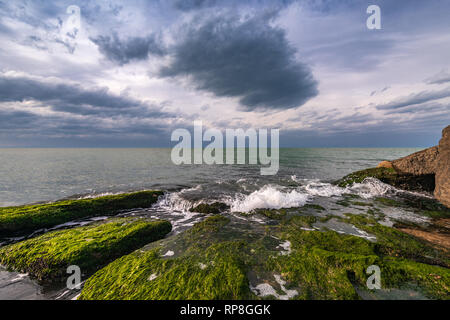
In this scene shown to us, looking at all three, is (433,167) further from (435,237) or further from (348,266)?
(348,266)

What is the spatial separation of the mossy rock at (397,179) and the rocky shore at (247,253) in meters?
3.91

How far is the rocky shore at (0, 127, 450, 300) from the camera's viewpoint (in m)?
4.28

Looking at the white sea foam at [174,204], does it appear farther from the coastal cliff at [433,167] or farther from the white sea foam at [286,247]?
the coastal cliff at [433,167]

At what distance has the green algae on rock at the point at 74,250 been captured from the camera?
211 inches

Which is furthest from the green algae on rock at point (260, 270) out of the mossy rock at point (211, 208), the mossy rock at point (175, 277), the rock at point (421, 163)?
the rock at point (421, 163)

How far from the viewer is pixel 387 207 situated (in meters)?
11.0

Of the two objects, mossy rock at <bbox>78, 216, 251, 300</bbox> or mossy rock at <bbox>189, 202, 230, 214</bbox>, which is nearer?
mossy rock at <bbox>78, 216, 251, 300</bbox>

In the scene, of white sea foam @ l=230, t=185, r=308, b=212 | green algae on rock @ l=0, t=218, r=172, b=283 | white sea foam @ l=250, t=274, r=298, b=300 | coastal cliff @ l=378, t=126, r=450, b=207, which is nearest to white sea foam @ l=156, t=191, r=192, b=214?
white sea foam @ l=230, t=185, r=308, b=212

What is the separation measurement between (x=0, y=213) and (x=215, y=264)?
42.7ft

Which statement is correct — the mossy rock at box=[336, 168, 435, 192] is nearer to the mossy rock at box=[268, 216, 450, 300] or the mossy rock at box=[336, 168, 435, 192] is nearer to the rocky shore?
the rocky shore

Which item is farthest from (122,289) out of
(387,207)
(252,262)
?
(387,207)

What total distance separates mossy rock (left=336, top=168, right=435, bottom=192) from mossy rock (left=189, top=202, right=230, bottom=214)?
1287cm
